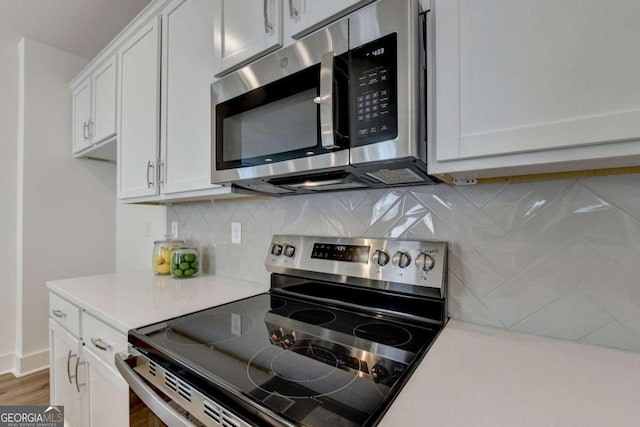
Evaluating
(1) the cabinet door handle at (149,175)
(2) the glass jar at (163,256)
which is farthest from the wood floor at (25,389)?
(1) the cabinet door handle at (149,175)

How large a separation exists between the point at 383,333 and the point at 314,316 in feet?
0.86

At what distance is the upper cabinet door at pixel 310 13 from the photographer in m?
0.83

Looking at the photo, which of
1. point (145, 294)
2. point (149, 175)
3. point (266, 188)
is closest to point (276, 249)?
point (266, 188)

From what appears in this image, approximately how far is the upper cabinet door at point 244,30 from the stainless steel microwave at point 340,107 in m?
0.05

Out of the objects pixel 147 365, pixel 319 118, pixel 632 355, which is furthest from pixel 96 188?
pixel 632 355

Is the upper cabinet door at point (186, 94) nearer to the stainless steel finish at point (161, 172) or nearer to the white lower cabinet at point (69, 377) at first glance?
the stainless steel finish at point (161, 172)

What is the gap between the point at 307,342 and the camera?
2.69ft

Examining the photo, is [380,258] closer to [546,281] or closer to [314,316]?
[314,316]

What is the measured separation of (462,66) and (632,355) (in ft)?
2.60

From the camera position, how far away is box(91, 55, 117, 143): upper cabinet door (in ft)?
6.39

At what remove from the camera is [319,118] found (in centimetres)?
87

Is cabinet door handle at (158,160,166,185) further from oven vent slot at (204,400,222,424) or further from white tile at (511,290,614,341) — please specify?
white tile at (511,290,614,341)

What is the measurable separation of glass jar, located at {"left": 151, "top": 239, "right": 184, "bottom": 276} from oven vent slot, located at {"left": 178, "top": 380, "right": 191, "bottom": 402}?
1158mm

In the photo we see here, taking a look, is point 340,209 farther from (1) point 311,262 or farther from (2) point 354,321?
(2) point 354,321
